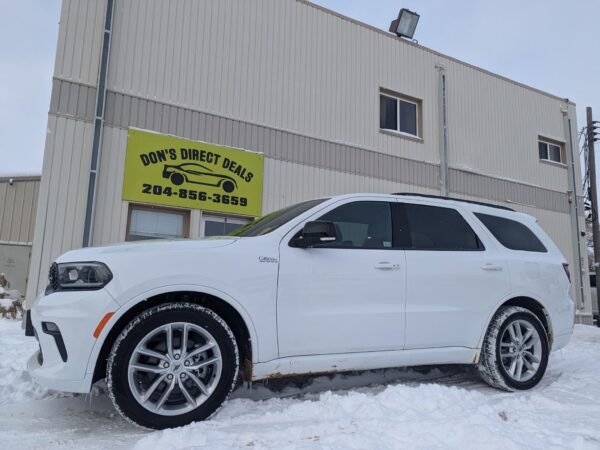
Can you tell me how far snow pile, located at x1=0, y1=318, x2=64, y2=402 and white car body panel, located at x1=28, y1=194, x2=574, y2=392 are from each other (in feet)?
2.52

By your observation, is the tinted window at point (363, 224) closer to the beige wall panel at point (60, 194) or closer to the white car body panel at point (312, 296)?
the white car body panel at point (312, 296)

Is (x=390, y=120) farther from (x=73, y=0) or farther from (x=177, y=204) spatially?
(x=73, y=0)

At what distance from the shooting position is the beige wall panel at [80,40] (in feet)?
25.6

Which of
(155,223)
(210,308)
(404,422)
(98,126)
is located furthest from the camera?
(155,223)

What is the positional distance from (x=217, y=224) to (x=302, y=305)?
5788 mm

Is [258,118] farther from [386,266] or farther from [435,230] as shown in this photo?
[386,266]

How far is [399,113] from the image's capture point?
38.7ft

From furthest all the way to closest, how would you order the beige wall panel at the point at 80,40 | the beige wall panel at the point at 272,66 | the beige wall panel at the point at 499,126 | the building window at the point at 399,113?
1. the beige wall panel at the point at 499,126
2. the building window at the point at 399,113
3. the beige wall panel at the point at 272,66
4. the beige wall panel at the point at 80,40

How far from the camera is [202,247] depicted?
3.23 metres

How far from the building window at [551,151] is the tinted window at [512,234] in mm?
11429

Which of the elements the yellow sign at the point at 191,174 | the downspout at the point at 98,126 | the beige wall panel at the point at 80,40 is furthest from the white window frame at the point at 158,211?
the beige wall panel at the point at 80,40

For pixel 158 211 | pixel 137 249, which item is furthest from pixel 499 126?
pixel 137 249

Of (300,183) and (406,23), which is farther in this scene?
(406,23)

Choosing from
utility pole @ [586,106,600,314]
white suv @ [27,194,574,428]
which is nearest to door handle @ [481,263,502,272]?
white suv @ [27,194,574,428]
